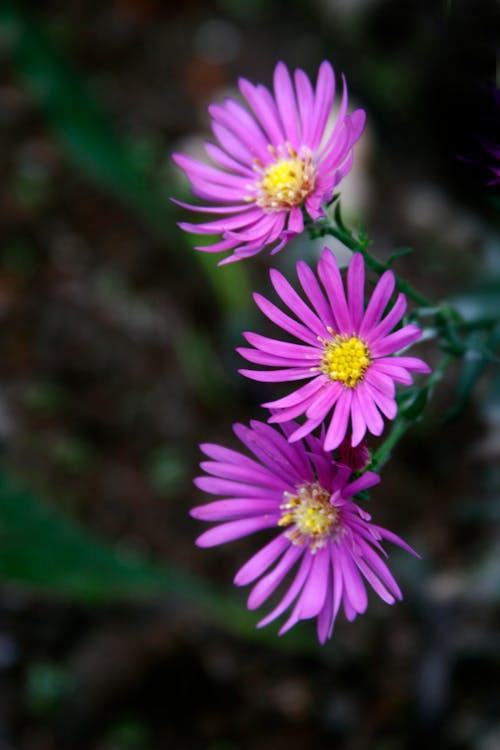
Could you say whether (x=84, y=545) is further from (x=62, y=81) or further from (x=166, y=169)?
(x=166, y=169)

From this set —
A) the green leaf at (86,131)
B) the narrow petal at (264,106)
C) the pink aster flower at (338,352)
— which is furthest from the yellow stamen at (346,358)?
the green leaf at (86,131)

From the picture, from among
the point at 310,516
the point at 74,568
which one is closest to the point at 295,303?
the point at 310,516

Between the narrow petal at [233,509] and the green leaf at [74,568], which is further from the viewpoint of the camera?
the green leaf at [74,568]

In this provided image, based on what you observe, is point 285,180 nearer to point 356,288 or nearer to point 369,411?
point 356,288

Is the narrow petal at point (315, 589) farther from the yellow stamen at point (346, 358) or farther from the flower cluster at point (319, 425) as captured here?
the yellow stamen at point (346, 358)

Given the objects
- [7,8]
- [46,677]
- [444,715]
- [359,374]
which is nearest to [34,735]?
[46,677]

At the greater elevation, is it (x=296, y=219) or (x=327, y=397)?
(x=296, y=219)

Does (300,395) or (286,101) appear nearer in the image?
(300,395)

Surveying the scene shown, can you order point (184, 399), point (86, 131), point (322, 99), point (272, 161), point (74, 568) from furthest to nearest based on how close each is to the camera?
point (184, 399), point (86, 131), point (74, 568), point (272, 161), point (322, 99)
